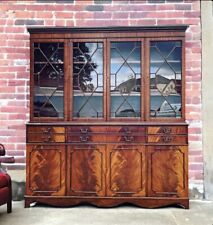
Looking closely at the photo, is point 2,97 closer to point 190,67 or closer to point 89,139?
point 89,139

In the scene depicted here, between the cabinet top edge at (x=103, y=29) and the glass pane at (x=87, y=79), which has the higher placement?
the cabinet top edge at (x=103, y=29)

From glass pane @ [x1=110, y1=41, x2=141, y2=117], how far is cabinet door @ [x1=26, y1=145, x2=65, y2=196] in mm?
848

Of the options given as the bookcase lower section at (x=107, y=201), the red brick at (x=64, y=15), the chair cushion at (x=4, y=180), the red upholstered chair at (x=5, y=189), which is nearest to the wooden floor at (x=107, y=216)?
the bookcase lower section at (x=107, y=201)

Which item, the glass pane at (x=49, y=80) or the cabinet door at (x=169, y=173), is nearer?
the cabinet door at (x=169, y=173)

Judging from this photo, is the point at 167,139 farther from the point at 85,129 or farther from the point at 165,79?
the point at 85,129

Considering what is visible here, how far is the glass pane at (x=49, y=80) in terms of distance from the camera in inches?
179

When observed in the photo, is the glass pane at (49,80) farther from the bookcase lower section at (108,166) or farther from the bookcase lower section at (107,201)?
the bookcase lower section at (107,201)

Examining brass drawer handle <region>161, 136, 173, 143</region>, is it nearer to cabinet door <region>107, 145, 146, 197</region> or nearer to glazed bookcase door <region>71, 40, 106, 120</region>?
cabinet door <region>107, 145, 146, 197</region>

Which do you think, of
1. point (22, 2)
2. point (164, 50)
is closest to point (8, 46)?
point (22, 2)

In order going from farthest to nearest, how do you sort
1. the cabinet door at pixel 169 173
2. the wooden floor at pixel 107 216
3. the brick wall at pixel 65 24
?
1. the brick wall at pixel 65 24
2. the cabinet door at pixel 169 173
3. the wooden floor at pixel 107 216

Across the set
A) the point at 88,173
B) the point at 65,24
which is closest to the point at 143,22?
the point at 65,24

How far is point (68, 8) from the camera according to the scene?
195 inches

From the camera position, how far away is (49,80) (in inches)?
180

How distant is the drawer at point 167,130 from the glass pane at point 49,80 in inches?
43.8
